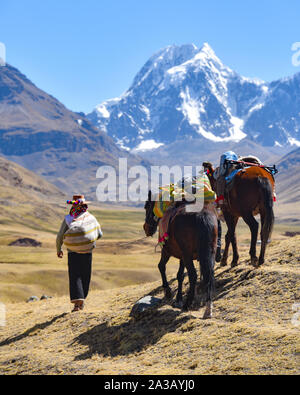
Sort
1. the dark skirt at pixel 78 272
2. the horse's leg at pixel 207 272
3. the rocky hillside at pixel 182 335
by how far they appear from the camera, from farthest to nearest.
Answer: the dark skirt at pixel 78 272 → the horse's leg at pixel 207 272 → the rocky hillside at pixel 182 335

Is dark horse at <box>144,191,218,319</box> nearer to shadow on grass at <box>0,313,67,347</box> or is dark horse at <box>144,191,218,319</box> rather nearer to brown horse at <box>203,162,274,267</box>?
brown horse at <box>203,162,274,267</box>

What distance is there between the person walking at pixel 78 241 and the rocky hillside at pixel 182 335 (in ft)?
2.60

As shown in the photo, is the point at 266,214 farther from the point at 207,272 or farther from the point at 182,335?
the point at 182,335

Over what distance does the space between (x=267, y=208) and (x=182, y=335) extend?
4.44 m

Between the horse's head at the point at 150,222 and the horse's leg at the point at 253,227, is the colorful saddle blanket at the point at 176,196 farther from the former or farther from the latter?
the horse's leg at the point at 253,227

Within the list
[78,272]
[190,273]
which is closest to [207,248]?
[190,273]

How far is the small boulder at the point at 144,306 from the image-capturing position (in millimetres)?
12180

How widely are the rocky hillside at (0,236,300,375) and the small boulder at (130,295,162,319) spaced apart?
0.16 metres

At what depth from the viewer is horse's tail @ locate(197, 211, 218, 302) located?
10.9 metres

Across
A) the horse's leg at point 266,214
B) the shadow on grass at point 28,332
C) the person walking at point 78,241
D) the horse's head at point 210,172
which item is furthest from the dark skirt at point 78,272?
the horse's leg at point 266,214

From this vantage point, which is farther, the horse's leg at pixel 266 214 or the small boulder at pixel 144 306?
the horse's leg at pixel 266 214

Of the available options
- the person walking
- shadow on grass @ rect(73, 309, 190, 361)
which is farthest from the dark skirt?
shadow on grass @ rect(73, 309, 190, 361)

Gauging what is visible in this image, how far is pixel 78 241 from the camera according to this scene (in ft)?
45.6
